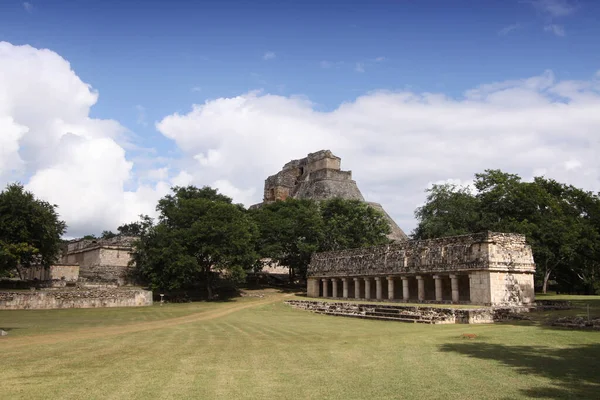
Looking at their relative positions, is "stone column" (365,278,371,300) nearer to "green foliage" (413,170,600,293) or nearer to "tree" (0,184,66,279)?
"green foliage" (413,170,600,293)

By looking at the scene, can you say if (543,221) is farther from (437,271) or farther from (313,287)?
(313,287)

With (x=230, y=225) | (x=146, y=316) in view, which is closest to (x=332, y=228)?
(x=230, y=225)

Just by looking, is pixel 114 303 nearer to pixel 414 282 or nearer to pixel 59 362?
pixel 414 282

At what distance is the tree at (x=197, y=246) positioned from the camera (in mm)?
40562

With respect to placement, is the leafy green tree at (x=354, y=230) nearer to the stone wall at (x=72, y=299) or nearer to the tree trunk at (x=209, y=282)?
the tree trunk at (x=209, y=282)

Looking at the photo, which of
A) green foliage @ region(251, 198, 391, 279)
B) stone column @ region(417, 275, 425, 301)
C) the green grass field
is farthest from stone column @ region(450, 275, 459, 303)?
green foliage @ region(251, 198, 391, 279)

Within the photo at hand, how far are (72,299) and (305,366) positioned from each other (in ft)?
94.5

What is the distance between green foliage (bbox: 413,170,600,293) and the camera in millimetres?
40875

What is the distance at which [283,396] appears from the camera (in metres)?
8.22

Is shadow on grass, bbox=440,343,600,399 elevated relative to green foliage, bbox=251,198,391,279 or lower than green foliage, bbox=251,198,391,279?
lower

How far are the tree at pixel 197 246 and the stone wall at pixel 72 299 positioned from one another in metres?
3.33

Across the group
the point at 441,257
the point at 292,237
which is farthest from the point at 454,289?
the point at 292,237

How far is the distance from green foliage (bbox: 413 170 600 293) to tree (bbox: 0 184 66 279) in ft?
118

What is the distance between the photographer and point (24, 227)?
38094 mm
